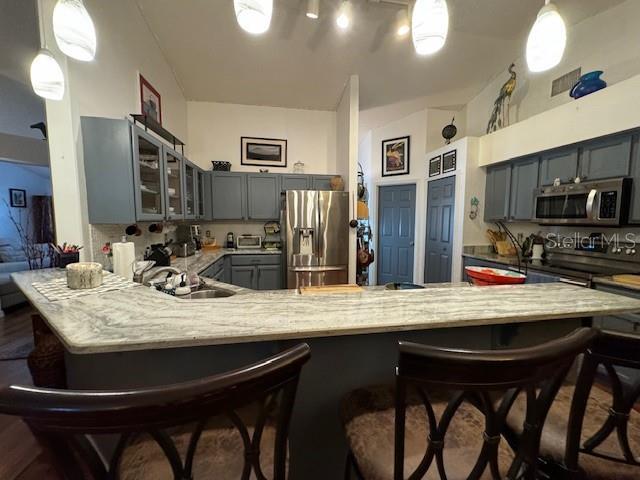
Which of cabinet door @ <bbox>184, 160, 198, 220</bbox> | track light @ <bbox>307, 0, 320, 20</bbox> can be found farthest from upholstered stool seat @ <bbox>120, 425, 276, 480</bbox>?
track light @ <bbox>307, 0, 320, 20</bbox>

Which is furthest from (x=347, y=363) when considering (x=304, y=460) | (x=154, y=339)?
(x=154, y=339)

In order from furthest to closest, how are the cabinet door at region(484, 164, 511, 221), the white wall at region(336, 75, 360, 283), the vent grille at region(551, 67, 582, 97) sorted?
the white wall at region(336, 75, 360, 283) < the cabinet door at region(484, 164, 511, 221) < the vent grille at region(551, 67, 582, 97)

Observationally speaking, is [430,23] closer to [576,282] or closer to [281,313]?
[281,313]

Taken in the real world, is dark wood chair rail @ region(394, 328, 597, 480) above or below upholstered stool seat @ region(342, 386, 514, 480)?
above

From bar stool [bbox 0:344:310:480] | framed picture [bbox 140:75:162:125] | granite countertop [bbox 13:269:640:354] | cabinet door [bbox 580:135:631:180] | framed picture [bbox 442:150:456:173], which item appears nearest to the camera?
bar stool [bbox 0:344:310:480]

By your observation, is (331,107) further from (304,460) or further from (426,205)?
(304,460)

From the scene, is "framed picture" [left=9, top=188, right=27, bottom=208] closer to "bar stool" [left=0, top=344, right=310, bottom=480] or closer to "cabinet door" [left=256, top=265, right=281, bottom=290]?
"cabinet door" [left=256, top=265, right=281, bottom=290]

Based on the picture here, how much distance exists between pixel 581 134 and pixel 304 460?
349 centimetres

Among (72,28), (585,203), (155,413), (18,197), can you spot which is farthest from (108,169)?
(18,197)

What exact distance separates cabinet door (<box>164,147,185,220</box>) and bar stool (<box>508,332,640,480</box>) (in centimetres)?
280

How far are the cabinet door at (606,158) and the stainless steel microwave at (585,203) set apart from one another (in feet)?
0.32

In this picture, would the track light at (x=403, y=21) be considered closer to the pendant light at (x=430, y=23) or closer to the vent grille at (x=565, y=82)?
the pendant light at (x=430, y=23)

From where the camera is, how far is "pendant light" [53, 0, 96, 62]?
118 centimetres

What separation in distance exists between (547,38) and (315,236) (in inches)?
107
